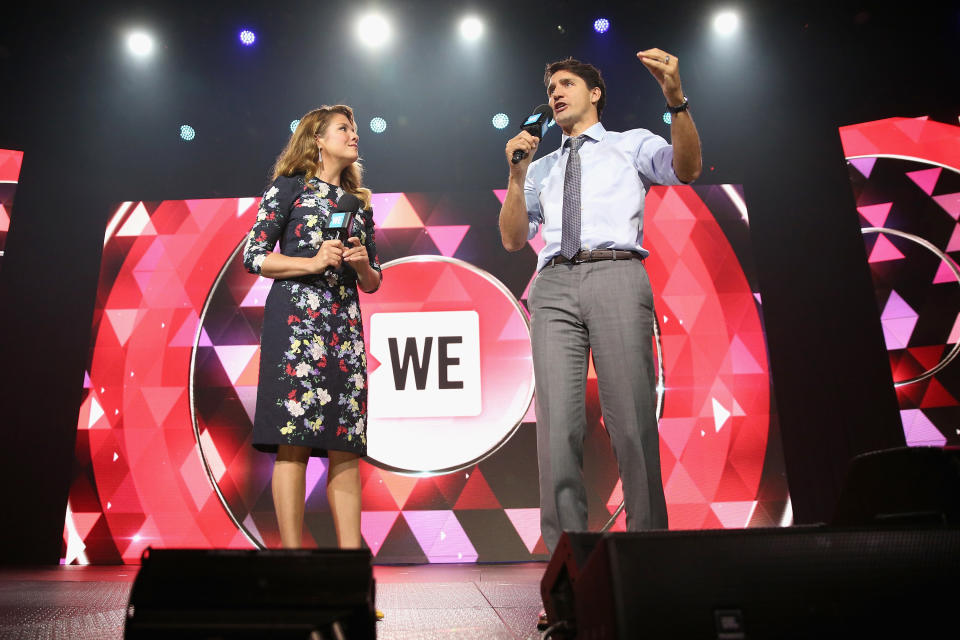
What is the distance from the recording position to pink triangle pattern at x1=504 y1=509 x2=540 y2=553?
3.16 m

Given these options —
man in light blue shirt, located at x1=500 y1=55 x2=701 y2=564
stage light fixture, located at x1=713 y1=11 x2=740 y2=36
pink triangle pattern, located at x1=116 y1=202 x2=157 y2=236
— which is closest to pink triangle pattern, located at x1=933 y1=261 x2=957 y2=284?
stage light fixture, located at x1=713 y1=11 x2=740 y2=36

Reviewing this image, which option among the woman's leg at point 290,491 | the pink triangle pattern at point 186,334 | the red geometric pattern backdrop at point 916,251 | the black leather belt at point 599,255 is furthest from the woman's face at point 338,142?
the red geometric pattern backdrop at point 916,251

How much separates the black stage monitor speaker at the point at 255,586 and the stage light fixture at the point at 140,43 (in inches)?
151

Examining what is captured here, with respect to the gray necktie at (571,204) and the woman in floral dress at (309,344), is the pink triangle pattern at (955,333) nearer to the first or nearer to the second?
the gray necktie at (571,204)

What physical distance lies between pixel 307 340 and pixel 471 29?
109 inches

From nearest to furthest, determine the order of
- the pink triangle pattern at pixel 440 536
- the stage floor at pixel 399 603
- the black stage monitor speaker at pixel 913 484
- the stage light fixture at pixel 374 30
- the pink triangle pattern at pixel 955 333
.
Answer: the black stage monitor speaker at pixel 913 484 → the stage floor at pixel 399 603 → the pink triangle pattern at pixel 440 536 → the pink triangle pattern at pixel 955 333 → the stage light fixture at pixel 374 30

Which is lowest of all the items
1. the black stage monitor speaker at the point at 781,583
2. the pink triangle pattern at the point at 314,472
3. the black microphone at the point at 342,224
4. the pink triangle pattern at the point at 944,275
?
the black stage monitor speaker at the point at 781,583

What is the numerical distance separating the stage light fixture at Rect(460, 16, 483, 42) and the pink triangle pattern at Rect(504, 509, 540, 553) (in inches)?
106

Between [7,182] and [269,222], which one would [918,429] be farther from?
[7,182]

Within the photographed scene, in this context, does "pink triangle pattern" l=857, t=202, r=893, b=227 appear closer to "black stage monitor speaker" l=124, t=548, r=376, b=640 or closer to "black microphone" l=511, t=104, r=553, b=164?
"black microphone" l=511, t=104, r=553, b=164

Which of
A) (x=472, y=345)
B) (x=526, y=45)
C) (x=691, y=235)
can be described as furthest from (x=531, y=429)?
(x=526, y=45)

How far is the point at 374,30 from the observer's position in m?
3.86

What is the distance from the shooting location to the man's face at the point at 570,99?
207 centimetres

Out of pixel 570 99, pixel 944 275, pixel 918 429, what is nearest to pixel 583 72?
pixel 570 99
